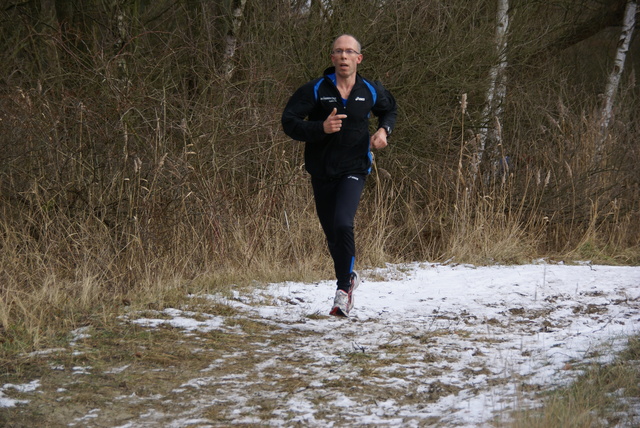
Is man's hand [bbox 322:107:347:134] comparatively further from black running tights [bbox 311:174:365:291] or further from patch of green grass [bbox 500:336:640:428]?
patch of green grass [bbox 500:336:640:428]

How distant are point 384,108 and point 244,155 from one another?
9.56 ft

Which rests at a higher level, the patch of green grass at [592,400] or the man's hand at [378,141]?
the man's hand at [378,141]

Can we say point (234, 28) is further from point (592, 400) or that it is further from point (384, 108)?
point (592, 400)

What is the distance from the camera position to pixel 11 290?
543 cm

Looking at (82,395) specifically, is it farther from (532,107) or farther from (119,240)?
(532,107)

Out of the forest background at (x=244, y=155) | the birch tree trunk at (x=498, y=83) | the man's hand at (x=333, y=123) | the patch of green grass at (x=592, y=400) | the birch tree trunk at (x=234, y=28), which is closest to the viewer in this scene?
the patch of green grass at (x=592, y=400)

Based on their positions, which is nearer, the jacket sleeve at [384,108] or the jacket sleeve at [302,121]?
the jacket sleeve at [302,121]

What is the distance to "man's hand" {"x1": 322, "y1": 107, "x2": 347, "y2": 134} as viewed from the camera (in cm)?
513

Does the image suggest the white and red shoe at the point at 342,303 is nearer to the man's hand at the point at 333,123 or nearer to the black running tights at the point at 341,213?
the black running tights at the point at 341,213

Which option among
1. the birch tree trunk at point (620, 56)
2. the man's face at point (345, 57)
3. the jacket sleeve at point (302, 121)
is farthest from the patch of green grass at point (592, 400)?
the birch tree trunk at point (620, 56)

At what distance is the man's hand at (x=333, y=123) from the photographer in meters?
5.13

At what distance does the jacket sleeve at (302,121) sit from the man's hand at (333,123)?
9cm

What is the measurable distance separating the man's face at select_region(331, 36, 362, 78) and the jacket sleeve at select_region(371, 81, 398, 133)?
12.9 inches

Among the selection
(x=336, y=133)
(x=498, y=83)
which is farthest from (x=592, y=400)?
(x=498, y=83)
